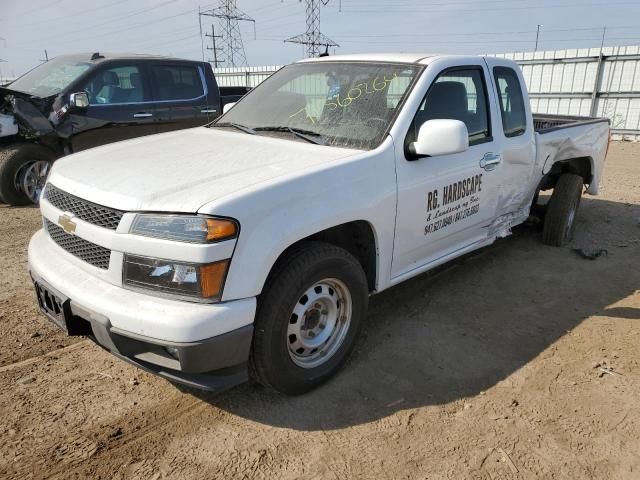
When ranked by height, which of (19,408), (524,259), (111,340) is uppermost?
(111,340)

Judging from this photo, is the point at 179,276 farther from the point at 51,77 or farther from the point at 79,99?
the point at 51,77

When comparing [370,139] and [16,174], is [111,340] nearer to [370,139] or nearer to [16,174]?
[370,139]

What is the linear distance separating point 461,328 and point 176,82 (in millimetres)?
6017

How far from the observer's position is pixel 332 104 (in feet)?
11.7

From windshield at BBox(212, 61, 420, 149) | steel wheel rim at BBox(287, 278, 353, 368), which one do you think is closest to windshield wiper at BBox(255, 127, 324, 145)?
windshield at BBox(212, 61, 420, 149)

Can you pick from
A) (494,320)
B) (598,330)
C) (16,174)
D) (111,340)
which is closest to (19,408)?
(111,340)

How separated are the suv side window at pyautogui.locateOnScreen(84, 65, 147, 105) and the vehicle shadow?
5.04 m

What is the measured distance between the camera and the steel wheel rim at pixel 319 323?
9.26 ft

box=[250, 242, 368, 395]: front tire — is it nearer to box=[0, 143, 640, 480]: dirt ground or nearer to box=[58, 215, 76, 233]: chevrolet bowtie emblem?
box=[0, 143, 640, 480]: dirt ground

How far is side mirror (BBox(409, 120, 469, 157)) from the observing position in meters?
3.04

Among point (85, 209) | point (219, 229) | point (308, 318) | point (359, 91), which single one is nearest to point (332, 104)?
point (359, 91)

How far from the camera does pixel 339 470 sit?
2.41 m

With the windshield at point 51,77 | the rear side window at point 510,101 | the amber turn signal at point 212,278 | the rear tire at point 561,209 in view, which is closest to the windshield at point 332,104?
the rear side window at point 510,101

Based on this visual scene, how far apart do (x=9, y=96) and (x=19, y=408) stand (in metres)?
5.46
